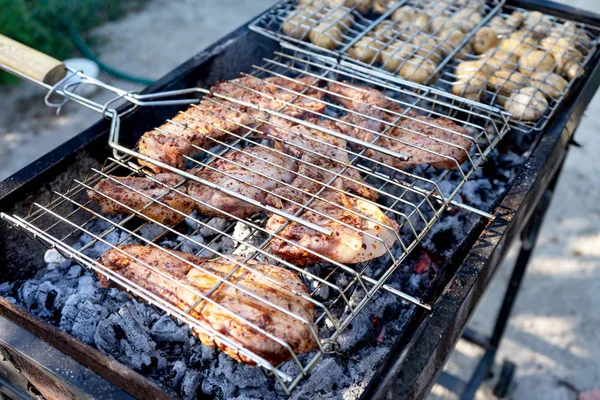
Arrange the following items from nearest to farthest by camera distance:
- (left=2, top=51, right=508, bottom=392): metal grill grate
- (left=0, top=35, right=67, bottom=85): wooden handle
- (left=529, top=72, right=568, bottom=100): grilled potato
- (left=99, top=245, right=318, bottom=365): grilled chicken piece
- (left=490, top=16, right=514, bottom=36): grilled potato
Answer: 1. (left=99, top=245, right=318, bottom=365): grilled chicken piece
2. (left=2, top=51, right=508, bottom=392): metal grill grate
3. (left=0, top=35, right=67, bottom=85): wooden handle
4. (left=529, top=72, right=568, bottom=100): grilled potato
5. (left=490, top=16, right=514, bottom=36): grilled potato

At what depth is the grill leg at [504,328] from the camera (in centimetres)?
366

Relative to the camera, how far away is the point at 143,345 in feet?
7.60

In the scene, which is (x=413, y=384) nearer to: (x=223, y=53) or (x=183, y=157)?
(x=183, y=157)

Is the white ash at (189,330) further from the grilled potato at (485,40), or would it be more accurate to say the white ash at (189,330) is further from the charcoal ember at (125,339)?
Result: the grilled potato at (485,40)

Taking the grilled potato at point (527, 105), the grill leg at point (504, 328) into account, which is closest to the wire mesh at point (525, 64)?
the grilled potato at point (527, 105)

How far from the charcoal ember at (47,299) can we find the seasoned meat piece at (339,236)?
1059 millimetres

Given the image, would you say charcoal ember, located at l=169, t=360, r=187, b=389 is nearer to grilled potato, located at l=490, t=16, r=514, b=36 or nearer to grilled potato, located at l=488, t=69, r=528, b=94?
grilled potato, located at l=488, t=69, r=528, b=94

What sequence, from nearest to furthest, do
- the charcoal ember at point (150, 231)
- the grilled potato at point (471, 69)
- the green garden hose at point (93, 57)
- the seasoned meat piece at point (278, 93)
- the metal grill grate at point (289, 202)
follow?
the metal grill grate at point (289, 202), the charcoal ember at point (150, 231), the seasoned meat piece at point (278, 93), the grilled potato at point (471, 69), the green garden hose at point (93, 57)

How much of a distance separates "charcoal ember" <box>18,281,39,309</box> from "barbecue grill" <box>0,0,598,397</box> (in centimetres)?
14

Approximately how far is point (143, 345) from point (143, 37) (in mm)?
6549

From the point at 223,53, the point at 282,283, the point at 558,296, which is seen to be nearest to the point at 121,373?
the point at 282,283

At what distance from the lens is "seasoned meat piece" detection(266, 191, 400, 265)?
7.06 feet

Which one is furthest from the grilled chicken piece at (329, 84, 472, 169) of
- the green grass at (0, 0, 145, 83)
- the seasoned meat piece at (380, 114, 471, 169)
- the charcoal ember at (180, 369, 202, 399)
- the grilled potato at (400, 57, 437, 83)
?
the green grass at (0, 0, 145, 83)

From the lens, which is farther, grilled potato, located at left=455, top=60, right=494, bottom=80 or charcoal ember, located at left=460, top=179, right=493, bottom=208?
grilled potato, located at left=455, top=60, right=494, bottom=80
